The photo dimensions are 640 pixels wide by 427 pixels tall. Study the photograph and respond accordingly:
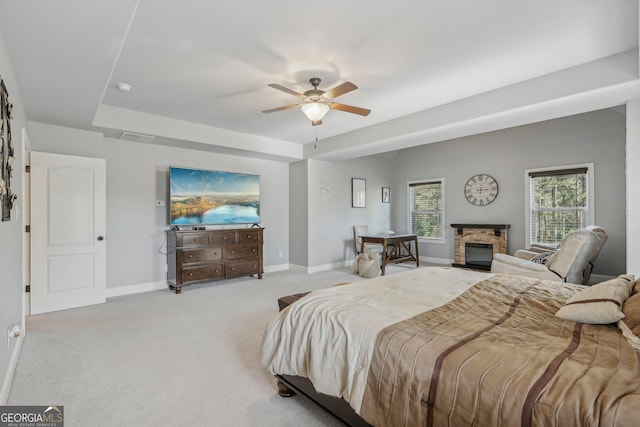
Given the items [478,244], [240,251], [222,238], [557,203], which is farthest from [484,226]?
[222,238]

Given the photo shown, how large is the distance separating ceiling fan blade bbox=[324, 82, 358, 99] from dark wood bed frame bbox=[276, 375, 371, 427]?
2.35 m

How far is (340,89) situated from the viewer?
121 inches

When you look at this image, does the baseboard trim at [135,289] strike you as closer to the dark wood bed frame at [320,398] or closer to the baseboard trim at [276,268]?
the baseboard trim at [276,268]

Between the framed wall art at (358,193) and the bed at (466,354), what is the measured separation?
5.22 meters

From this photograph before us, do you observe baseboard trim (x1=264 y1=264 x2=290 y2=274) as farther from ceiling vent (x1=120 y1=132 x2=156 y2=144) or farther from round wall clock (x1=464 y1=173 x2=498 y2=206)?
round wall clock (x1=464 y1=173 x2=498 y2=206)

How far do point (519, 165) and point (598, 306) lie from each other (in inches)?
215

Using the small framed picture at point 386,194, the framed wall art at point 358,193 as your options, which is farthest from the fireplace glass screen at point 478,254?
the framed wall art at point 358,193

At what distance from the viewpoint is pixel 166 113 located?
454 centimetres

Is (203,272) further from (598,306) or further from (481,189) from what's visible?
(481,189)

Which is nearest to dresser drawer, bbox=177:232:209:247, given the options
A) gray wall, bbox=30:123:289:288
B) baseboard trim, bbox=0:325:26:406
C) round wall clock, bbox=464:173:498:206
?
gray wall, bbox=30:123:289:288

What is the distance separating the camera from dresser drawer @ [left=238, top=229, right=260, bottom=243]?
219 inches

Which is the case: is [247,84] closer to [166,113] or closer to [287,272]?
[166,113]

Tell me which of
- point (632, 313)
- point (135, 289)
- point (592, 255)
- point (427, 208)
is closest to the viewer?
point (632, 313)

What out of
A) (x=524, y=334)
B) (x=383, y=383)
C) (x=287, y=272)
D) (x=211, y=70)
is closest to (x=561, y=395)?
(x=524, y=334)
